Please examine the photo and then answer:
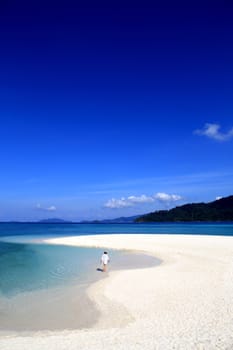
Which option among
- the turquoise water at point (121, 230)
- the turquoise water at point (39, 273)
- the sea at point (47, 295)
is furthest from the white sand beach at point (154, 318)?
the turquoise water at point (121, 230)

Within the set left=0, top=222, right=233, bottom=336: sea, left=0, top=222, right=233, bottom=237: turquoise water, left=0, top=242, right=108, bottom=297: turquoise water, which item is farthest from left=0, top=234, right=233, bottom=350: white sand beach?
left=0, top=222, right=233, bottom=237: turquoise water

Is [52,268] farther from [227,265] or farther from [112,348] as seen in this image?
[112,348]

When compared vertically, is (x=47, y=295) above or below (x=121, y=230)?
Result: below

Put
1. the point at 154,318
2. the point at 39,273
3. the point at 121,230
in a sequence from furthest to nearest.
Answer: the point at 121,230 < the point at 39,273 < the point at 154,318

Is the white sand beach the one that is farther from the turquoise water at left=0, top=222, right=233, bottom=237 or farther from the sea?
the turquoise water at left=0, top=222, right=233, bottom=237

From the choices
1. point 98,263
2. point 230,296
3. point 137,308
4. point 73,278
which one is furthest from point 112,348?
point 98,263

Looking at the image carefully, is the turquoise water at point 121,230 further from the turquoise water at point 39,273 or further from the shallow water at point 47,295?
the shallow water at point 47,295

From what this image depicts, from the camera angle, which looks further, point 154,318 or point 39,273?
point 39,273

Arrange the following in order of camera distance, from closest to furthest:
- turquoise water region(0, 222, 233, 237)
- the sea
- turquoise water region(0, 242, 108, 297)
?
the sea, turquoise water region(0, 242, 108, 297), turquoise water region(0, 222, 233, 237)

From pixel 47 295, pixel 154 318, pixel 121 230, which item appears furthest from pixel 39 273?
pixel 121 230

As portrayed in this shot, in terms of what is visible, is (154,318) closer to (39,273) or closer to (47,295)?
(47,295)

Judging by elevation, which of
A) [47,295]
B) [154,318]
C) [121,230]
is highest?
[121,230]

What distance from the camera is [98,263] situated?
2259 cm

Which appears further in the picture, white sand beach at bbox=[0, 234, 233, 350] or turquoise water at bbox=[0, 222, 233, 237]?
turquoise water at bbox=[0, 222, 233, 237]
